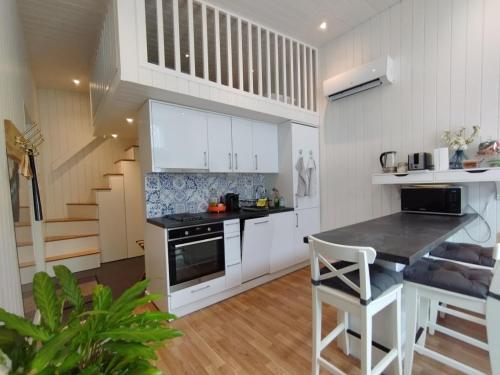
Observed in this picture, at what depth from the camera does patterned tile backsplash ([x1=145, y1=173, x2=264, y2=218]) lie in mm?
2705

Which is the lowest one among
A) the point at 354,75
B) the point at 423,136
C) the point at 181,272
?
the point at 181,272

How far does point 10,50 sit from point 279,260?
3.18 meters

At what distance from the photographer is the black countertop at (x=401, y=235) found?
3.91 feet

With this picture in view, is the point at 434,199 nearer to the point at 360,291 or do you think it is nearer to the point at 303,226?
the point at 303,226

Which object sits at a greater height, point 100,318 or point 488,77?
point 488,77

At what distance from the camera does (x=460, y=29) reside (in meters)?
2.26

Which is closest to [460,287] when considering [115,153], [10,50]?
[10,50]

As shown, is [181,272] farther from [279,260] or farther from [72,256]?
[72,256]

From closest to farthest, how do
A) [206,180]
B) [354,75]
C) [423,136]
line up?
1. [423,136]
2. [354,75]
3. [206,180]

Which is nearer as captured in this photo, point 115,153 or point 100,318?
point 100,318

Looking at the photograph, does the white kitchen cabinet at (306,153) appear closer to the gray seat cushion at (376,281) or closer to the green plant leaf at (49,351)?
the gray seat cushion at (376,281)

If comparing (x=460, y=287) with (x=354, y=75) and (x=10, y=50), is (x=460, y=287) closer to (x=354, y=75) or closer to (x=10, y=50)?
(x=354, y=75)

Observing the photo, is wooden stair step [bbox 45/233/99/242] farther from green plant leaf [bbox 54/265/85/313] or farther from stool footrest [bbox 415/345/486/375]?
stool footrest [bbox 415/345/486/375]

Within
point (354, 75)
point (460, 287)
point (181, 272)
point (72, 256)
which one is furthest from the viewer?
point (72, 256)
